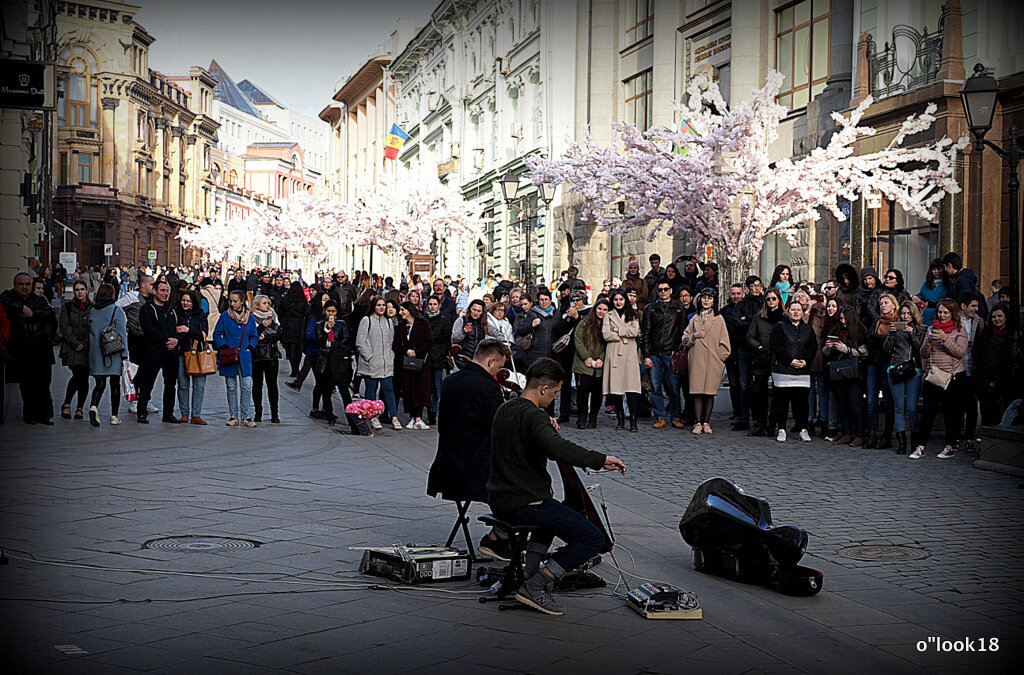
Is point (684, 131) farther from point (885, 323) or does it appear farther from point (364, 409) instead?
point (364, 409)

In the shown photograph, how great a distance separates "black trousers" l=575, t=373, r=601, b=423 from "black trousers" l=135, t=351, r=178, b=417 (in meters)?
5.60

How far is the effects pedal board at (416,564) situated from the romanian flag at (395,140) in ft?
140

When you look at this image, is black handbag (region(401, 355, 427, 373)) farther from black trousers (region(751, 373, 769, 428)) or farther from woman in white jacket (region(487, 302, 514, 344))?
black trousers (region(751, 373, 769, 428))

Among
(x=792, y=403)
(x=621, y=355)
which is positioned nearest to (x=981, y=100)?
(x=792, y=403)

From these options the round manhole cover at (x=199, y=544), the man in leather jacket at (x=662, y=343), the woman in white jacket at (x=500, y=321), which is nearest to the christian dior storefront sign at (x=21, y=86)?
the round manhole cover at (x=199, y=544)

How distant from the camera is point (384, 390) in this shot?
16734mm

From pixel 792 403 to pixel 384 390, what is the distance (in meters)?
5.57

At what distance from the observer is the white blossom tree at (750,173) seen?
20984 mm

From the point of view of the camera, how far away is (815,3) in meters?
21.7

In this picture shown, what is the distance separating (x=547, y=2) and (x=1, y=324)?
1070 centimetres

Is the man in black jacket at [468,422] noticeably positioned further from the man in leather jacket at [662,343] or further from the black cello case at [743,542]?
the man in leather jacket at [662,343]

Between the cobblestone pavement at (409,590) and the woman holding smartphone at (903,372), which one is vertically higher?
the woman holding smartphone at (903,372)

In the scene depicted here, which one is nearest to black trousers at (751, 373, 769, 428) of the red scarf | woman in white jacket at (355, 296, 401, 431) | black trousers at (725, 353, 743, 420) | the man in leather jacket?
black trousers at (725, 353, 743, 420)

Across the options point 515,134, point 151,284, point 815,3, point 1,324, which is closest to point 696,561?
point 1,324
